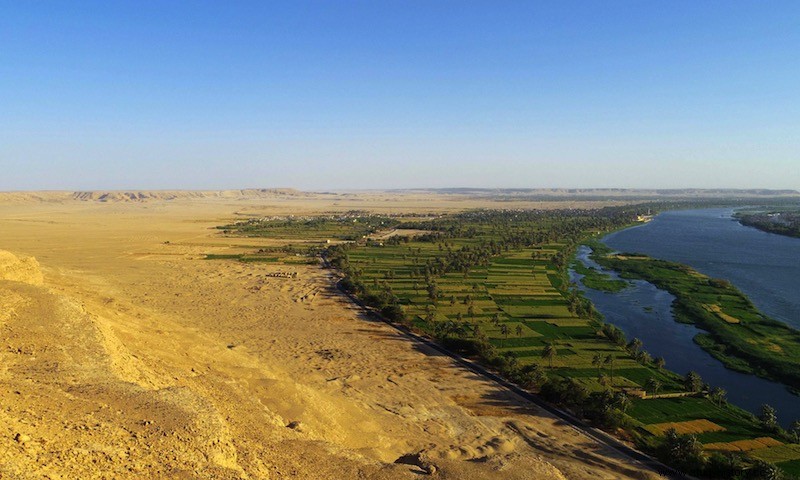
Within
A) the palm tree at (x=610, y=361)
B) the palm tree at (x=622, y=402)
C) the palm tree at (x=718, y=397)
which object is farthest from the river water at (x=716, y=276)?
the palm tree at (x=622, y=402)

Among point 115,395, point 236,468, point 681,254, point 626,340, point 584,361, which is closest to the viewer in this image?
point 236,468

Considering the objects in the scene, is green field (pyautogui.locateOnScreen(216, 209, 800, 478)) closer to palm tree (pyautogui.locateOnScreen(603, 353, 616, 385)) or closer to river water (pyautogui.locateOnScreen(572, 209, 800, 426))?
palm tree (pyautogui.locateOnScreen(603, 353, 616, 385))

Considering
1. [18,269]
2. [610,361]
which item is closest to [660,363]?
[610,361]

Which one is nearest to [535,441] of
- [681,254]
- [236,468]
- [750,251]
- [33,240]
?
[236,468]

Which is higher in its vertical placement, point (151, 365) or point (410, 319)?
point (151, 365)

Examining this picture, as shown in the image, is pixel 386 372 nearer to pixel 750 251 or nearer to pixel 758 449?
pixel 758 449

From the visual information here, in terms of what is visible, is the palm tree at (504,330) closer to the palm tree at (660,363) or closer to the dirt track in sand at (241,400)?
the dirt track in sand at (241,400)
